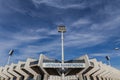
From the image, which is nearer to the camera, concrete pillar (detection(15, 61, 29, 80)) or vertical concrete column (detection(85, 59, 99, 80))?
concrete pillar (detection(15, 61, 29, 80))

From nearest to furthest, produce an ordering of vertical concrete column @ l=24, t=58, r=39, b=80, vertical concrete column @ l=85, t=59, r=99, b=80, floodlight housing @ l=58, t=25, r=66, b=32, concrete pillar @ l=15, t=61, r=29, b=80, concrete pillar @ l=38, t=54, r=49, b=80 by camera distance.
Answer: concrete pillar @ l=38, t=54, r=49, b=80 → vertical concrete column @ l=24, t=58, r=39, b=80 → concrete pillar @ l=15, t=61, r=29, b=80 → floodlight housing @ l=58, t=25, r=66, b=32 → vertical concrete column @ l=85, t=59, r=99, b=80

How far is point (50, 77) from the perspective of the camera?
62.7 m

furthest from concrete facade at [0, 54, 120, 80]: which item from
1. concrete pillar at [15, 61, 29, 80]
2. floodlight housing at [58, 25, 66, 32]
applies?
floodlight housing at [58, 25, 66, 32]

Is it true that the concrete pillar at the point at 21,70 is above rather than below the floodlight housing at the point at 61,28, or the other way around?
below

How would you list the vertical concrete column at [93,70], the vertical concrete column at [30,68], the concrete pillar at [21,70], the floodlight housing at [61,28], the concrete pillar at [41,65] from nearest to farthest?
the concrete pillar at [41,65] < the vertical concrete column at [30,68] < the concrete pillar at [21,70] < the floodlight housing at [61,28] < the vertical concrete column at [93,70]

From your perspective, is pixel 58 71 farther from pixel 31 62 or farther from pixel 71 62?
pixel 31 62

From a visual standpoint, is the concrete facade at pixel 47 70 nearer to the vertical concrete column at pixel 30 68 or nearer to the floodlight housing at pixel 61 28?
the vertical concrete column at pixel 30 68

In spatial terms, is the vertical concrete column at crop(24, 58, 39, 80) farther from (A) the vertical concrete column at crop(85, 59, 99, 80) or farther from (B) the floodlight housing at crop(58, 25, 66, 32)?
(A) the vertical concrete column at crop(85, 59, 99, 80)

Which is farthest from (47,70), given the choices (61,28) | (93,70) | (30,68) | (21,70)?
(93,70)

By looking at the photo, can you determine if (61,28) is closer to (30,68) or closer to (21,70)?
(30,68)

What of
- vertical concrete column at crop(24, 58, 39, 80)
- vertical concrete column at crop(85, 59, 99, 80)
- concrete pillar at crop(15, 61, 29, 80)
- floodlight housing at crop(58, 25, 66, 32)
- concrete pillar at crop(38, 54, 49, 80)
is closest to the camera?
concrete pillar at crop(38, 54, 49, 80)

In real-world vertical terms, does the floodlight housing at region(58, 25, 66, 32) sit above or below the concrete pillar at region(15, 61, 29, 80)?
above

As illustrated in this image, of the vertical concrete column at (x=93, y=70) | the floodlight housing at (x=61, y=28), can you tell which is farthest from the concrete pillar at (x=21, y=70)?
the vertical concrete column at (x=93, y=70)

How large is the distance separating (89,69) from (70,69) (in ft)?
24.8
